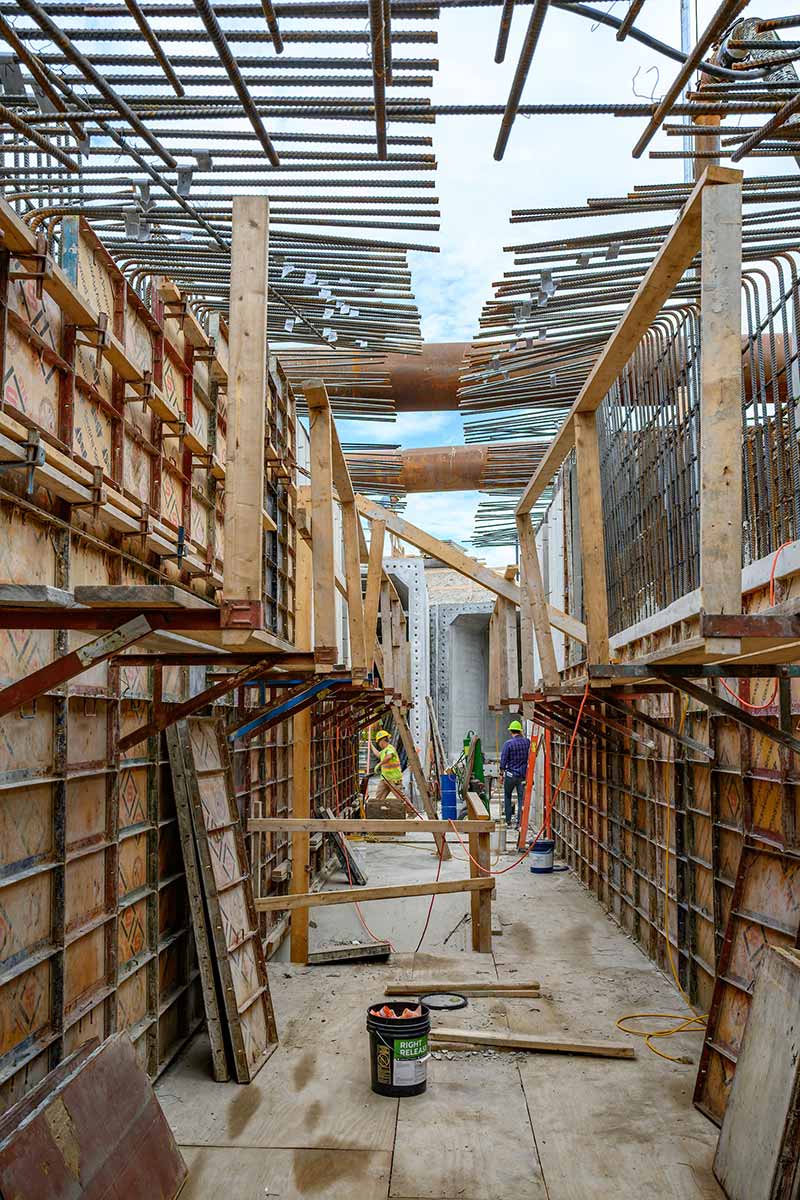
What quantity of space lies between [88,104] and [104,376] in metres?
1.62

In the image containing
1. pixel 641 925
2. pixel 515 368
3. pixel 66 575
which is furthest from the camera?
pixel 641 925

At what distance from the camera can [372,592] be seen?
400 inches

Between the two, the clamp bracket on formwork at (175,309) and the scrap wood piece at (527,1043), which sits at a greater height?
the clamp bracket on formwork at (175,309)

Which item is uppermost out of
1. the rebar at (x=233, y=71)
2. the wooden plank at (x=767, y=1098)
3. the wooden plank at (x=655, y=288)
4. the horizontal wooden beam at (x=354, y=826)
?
the rebar at (x=233, y=71)

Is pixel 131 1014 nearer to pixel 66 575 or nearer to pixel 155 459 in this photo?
pixel 66 575

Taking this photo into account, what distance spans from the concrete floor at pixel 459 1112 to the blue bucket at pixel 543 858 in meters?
5.64

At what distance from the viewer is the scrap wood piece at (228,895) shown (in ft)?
23.3

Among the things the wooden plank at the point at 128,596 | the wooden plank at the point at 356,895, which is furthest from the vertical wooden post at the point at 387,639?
the wooden plank at the point at 128,596

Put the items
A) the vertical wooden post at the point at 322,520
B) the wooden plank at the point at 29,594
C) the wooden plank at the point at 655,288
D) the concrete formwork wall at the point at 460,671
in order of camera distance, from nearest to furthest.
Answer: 1. the wooden plank at the point at 29,594
2. the wooden plank at the point at 655,288
3. the vertical wooden post at the point at 322,520
4. the concrete formwork wall at the point at 460,671

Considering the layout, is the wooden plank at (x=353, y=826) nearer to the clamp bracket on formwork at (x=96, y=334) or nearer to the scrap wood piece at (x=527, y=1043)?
the scrap wood piece at (x=527, y=1043)

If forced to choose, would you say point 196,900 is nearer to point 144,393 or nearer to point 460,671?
point 144,393

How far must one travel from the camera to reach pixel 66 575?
5.29m

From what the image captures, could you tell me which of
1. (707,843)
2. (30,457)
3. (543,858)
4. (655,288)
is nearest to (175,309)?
(30,457)

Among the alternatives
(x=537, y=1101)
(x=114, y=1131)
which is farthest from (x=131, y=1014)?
(x=537, y=1101)
